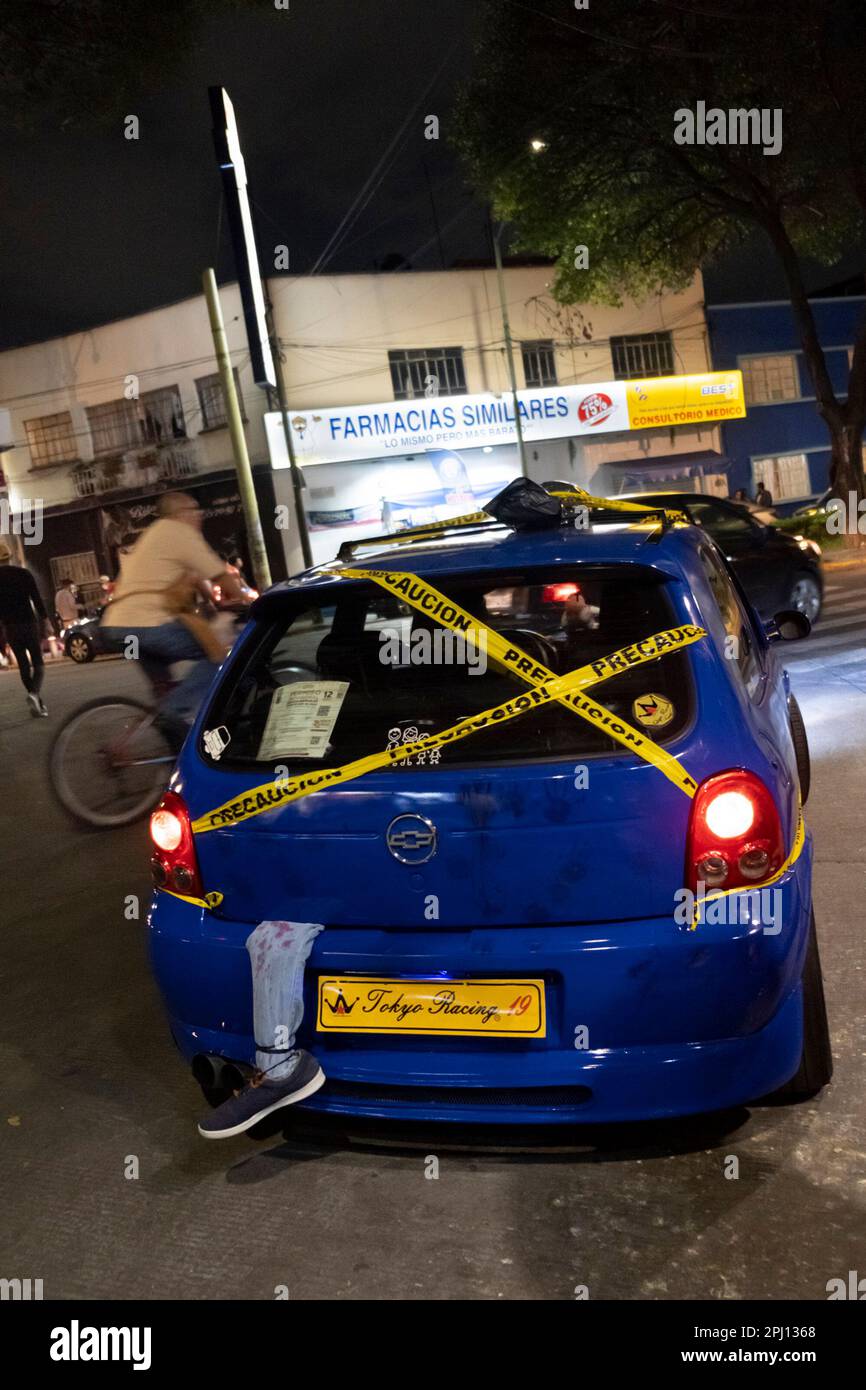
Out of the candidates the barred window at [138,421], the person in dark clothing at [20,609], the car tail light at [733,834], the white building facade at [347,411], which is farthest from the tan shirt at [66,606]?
the car tail light at [733,834]

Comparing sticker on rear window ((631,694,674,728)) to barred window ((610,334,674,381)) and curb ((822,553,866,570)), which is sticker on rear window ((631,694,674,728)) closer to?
curb ((822,553,866,570))

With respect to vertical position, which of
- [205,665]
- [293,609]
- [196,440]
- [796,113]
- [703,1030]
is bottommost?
[703,1030]

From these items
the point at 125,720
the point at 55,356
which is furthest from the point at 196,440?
the point at 125,720

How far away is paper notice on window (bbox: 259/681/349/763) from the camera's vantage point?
9.66 feet

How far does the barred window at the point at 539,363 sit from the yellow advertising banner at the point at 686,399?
2353 millimetres

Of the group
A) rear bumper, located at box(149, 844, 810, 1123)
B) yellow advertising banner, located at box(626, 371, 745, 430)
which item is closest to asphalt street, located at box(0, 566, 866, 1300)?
rear bumper, located at box(149, 844, 810, 1123)

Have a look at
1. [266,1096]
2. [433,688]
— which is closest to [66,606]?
[433,688]

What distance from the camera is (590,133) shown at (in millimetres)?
20547

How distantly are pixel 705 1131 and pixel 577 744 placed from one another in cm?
110

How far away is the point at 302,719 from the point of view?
3023 millimetres

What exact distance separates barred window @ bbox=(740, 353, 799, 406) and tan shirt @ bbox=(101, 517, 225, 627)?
103ft

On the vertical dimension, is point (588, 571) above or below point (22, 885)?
above
